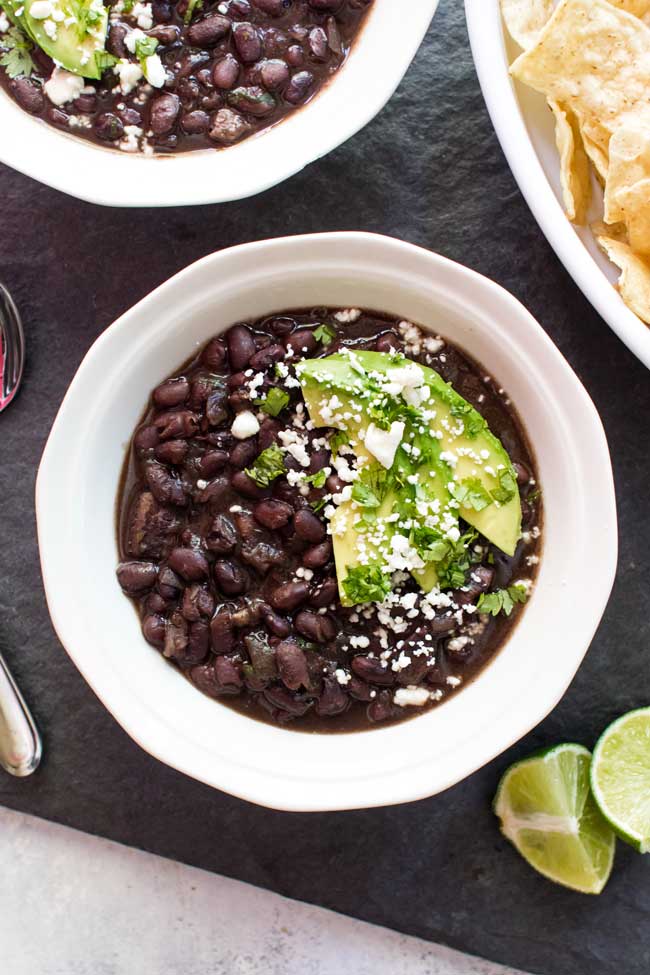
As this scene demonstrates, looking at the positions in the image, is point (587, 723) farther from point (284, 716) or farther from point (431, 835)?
point (284, 716)

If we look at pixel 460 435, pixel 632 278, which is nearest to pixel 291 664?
pixel 460 435

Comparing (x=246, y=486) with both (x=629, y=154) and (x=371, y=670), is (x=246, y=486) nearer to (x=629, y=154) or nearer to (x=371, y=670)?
(x=371, y=670)

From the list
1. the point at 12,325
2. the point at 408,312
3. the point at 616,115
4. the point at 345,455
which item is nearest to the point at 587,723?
the point at 345,455

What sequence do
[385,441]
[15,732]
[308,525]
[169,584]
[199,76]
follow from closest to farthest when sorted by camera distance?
[385,441] < [308,525] < [169,584] < [199,76] < [15,732]

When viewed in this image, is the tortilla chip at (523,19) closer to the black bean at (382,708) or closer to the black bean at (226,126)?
the black bean at (226,126)

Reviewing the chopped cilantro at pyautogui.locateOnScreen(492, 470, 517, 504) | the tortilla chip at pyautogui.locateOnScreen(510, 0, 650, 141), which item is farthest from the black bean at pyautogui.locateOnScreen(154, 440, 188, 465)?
the tortilla chip at pyautogui.locateOnScreen(510, 0, 650, 141)
